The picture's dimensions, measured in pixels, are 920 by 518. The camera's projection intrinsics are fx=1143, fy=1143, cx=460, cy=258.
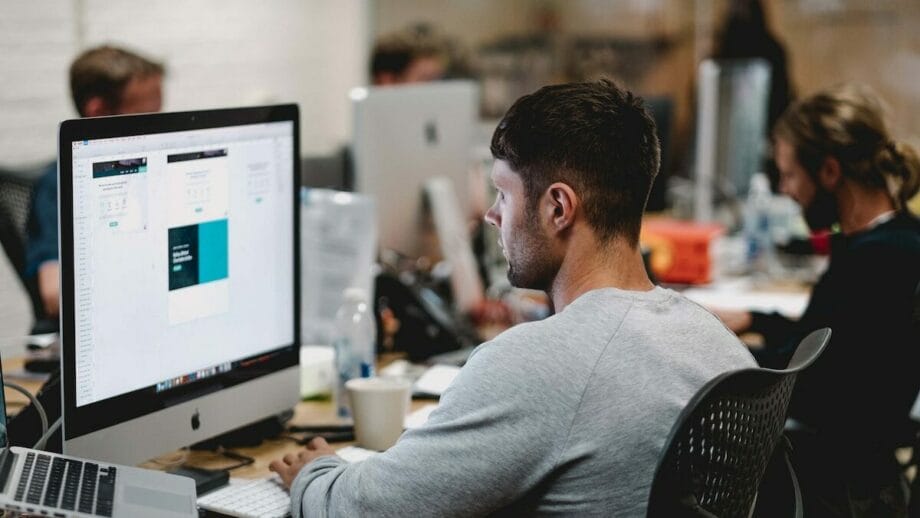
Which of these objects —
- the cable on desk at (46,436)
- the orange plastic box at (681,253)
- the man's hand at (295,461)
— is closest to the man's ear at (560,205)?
the man's hand at (295,461)

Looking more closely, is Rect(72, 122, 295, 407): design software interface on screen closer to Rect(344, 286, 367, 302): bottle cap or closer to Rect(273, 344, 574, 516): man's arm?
Rect(344, 286, 367, 302): bottle cap

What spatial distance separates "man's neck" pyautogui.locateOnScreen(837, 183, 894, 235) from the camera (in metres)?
2.44

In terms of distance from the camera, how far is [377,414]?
6.16ft

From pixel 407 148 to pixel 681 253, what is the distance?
1.04 meters

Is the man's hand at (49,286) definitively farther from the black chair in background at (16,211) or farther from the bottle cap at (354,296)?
the bottle cap at (354,296)

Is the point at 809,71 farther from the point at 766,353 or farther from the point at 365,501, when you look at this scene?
the point at 365,501

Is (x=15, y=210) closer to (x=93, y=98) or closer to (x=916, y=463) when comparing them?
(x=93, y=98)

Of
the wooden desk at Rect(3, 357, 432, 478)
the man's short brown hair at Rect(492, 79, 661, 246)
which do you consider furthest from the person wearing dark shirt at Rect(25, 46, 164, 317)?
the man's short brown hair at Rect(492, 79, 661, 246)

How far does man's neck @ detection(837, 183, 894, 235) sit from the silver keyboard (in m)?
1.40

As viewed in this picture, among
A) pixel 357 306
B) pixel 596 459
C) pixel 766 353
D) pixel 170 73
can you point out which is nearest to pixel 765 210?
pixel 766 353

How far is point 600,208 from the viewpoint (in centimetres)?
141

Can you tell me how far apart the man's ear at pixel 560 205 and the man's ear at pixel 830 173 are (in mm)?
1253

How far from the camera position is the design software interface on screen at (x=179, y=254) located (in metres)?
1.51

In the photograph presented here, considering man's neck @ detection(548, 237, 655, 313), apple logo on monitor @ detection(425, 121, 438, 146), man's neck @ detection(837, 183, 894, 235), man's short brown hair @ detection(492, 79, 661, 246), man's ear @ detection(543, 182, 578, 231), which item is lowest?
man's neck @ detection(837, 183, 894, 235)
